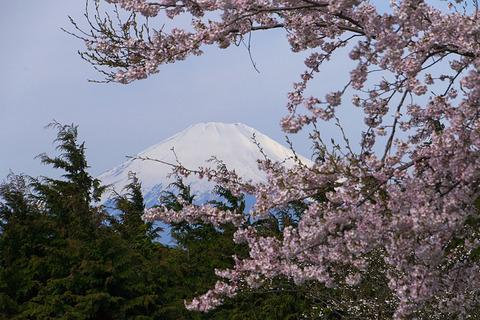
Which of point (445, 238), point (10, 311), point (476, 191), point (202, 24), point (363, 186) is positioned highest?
point (202, 24)

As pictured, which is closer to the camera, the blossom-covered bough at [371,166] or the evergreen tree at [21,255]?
the blossom-covered bough at [371,166]

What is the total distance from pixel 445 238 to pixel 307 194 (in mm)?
1150

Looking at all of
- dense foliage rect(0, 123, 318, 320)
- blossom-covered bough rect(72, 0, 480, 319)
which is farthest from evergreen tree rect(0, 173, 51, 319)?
blossom-covered bough rect(72, 0, 480, 319)

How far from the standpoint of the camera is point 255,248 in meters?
4.65

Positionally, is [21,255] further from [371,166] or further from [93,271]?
[371,166]

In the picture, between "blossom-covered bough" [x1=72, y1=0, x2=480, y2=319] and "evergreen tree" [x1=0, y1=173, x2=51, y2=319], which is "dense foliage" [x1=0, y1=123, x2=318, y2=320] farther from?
"blossom-covered bough" [x1=72, y1=0, x2=480, y2=319]

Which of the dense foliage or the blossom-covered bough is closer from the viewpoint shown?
the blossom-covered bough

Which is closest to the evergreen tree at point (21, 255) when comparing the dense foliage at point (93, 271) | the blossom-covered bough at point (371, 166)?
the dense foliage at point (93, 271)

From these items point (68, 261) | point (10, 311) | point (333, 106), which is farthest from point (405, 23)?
point (10, 311)

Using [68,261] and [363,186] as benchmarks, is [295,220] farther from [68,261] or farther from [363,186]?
[363,186]

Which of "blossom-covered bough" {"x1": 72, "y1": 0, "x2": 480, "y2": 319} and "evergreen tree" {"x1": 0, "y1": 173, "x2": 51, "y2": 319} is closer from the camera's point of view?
"blossom-covered bough" {"x1": 72, "y1": 0, "x2": 480, "y2": 319}

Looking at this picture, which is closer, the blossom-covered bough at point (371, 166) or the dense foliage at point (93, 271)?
the blossom-covered bough at point (371, 166)

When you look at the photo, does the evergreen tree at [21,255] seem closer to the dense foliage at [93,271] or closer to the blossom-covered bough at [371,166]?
the dense foliage at [93,271]

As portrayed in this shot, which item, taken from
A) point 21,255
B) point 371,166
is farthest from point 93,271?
point 371,166
